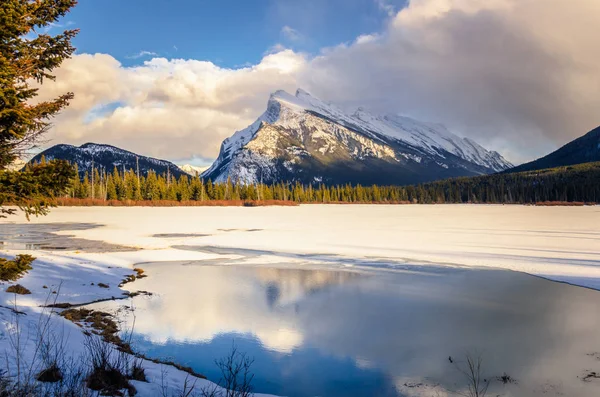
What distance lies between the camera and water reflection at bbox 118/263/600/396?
9.42m

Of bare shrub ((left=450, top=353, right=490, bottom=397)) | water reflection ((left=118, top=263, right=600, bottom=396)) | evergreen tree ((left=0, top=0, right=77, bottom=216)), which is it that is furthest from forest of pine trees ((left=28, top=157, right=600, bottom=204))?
bare shrub ((left=450, top=353, right=490, bottom=397))

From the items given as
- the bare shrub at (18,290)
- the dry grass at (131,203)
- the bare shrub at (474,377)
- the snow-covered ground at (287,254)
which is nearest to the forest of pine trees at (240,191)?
the dry grass at (131,203)

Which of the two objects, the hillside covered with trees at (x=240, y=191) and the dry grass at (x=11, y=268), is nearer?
the dry grass at (x=11, y=268)

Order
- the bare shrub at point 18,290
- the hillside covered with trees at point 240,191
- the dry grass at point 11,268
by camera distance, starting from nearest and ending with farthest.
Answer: the dry grass at point 11,268 < the bare shrub at point 18,290 < the hillside covered with trees at point 240,191

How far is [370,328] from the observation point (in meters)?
12.3

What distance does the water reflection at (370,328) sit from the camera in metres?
9.42

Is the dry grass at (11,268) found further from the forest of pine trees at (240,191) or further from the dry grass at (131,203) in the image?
the dry grass at (131,203)

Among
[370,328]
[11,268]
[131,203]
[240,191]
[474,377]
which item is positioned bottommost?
[474,377]

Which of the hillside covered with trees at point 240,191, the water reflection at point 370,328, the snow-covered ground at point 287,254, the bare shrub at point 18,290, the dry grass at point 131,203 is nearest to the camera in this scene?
the water reflection at point 370,328

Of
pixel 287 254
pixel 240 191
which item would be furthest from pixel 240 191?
pixel 287 254

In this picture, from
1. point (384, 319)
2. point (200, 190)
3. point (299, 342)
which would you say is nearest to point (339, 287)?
point (384, 319)

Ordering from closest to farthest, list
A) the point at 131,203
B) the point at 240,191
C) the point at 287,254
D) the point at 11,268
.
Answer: the point at 11,268 → the point at 287,254 → the point at 131,203 → the point at 240,191

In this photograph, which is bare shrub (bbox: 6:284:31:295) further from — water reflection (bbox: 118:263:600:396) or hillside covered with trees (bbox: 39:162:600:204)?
hillside covered with trees (bbox: 39:162:600:204)

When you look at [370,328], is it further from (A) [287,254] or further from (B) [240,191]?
(B) [240,191]
